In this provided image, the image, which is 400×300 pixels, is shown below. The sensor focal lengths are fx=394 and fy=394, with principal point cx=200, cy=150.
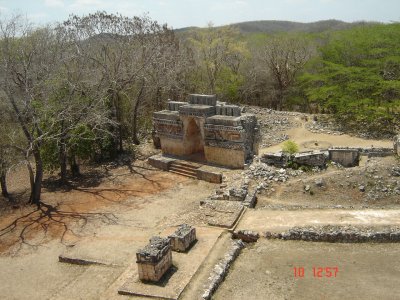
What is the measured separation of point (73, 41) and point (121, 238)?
12908mm

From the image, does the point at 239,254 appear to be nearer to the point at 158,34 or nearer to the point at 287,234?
the point at 287,234

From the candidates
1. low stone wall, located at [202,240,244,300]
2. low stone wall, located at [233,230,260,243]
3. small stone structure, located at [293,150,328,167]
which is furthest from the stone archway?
low stone wall, located at [202,240,244,300]

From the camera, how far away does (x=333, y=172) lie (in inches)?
680

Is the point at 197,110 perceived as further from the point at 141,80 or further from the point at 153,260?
the point at 153,260

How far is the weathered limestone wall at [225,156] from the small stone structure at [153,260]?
859 cm

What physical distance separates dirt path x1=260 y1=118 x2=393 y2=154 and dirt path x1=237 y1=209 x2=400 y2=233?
8.29 metres

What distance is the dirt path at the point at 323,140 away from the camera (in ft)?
74.3

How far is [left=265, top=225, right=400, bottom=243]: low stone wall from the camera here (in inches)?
490

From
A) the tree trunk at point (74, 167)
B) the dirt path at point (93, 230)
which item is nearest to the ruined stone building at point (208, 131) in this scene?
the dirt path at point (93, 230)

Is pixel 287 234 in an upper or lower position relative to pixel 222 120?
lower

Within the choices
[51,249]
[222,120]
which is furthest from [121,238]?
[222,120]

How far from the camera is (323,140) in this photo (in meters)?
23.7

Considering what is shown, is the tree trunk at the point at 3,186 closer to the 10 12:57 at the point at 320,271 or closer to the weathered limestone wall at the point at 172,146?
the weathered limestone wall at the point at 172,146

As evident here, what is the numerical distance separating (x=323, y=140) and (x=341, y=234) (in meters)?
11.9
